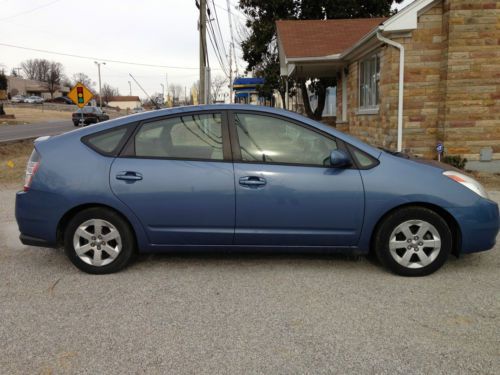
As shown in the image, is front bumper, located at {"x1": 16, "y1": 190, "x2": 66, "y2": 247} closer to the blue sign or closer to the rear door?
the rear door

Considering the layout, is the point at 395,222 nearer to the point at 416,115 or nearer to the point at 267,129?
the point at 267,129

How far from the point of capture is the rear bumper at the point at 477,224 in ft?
13.5

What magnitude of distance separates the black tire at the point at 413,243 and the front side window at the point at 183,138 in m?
1.64

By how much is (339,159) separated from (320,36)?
14.9m

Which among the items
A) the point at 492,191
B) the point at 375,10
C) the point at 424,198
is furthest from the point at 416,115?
the point at 375,10

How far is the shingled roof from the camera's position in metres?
15.9

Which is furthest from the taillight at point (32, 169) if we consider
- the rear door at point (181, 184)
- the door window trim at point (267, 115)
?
the door window trim at point (267, 115)

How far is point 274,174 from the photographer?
4.14 metres

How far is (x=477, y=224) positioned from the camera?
4137mm

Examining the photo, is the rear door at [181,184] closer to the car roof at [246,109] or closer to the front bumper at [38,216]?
the car roof at [246,109]

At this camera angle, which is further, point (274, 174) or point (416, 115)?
point (416, 115)

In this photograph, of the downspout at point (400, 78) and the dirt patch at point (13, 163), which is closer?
the downspout at point (400, 78)

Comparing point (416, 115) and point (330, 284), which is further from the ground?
point (416, 115)

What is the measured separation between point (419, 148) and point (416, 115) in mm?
743
